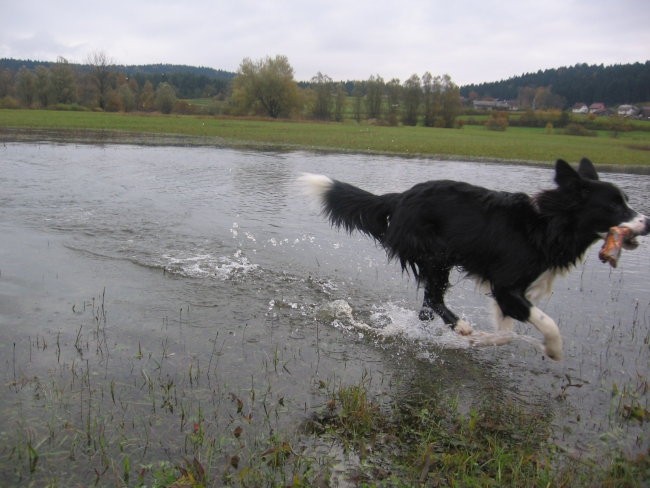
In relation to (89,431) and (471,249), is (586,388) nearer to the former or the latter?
(471,249)

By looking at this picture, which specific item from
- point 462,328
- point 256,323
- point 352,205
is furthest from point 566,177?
point 256,323

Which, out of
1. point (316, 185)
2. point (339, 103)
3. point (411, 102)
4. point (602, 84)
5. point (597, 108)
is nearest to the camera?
point (316, 185)

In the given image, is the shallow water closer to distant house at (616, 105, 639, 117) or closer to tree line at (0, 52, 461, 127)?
tree line at (0, 52, 461, 127)

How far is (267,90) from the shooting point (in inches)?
2726

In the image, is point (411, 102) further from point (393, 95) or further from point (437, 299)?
point (437, 299)

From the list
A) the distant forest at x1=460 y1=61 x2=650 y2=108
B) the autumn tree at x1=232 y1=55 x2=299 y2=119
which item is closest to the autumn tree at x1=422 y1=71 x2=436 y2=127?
the autumn tree at x1=232 y1=55 x2=299 y2=119

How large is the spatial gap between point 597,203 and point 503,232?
784 millimetres

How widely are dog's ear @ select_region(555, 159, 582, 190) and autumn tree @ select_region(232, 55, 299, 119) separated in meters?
67.1

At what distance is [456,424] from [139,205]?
8182 mm

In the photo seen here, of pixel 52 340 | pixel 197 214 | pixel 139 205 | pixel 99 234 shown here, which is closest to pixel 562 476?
pixel 52 340

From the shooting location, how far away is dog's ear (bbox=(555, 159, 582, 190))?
4.52 metres

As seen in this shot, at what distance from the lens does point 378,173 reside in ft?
55.9

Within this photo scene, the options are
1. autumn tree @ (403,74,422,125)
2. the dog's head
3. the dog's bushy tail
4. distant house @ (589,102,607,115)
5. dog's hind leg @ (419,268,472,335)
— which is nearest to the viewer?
the dog's head

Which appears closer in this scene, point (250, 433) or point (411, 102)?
point (250, 433)
